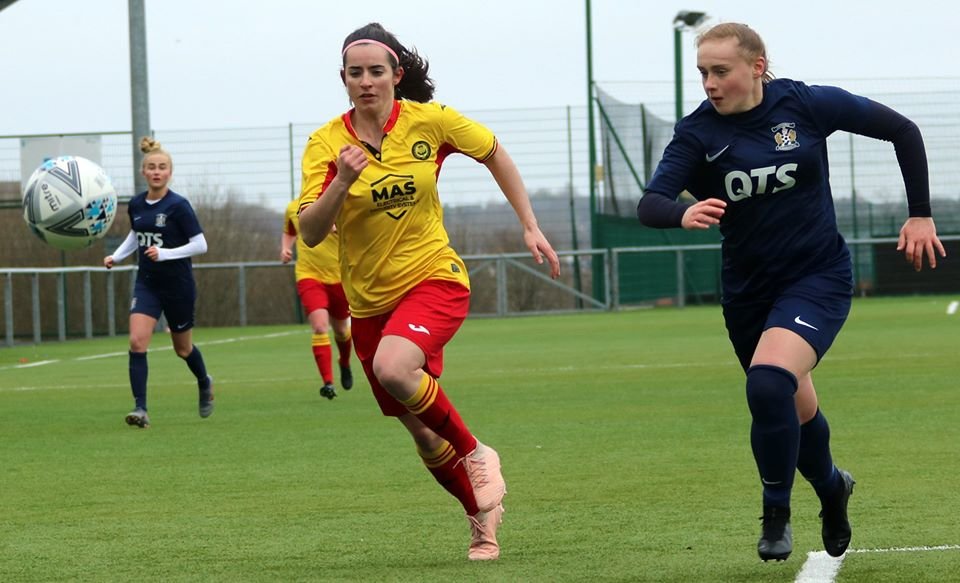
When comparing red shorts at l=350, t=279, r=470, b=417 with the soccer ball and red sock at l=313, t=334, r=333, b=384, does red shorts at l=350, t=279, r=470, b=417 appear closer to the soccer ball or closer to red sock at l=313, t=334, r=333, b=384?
red sock at l=313, t=334, r=333, b=384

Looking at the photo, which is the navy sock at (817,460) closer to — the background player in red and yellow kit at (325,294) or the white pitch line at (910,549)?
the white pitch line at (910,549)

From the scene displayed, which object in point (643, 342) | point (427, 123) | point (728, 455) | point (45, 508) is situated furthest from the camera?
point (643, 342)

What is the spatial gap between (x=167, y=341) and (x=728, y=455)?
58.9 ft

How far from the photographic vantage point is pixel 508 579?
5477mm

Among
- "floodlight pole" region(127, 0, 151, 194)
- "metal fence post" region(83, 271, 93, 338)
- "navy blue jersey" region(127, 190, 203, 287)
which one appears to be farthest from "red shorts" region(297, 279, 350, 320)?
→ "floodlight pole" region(127, 0, 151, 194)

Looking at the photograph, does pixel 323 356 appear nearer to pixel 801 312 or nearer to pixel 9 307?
pixel 801 312

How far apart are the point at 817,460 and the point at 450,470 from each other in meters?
1.37

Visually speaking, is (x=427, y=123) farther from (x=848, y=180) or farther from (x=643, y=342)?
(x=848, y=180)

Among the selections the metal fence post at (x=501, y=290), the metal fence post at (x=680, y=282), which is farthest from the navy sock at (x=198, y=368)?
the metal fence post at (x=680, y=282)

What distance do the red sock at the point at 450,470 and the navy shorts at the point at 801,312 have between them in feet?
3.72

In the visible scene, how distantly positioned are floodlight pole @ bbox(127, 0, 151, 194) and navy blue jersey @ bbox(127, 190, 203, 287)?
17.3 meters

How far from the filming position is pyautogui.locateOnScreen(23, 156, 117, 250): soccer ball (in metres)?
14.8

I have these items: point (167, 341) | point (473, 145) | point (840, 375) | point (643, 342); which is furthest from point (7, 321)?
point (473, 145)

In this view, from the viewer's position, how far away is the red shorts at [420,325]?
6156mm
